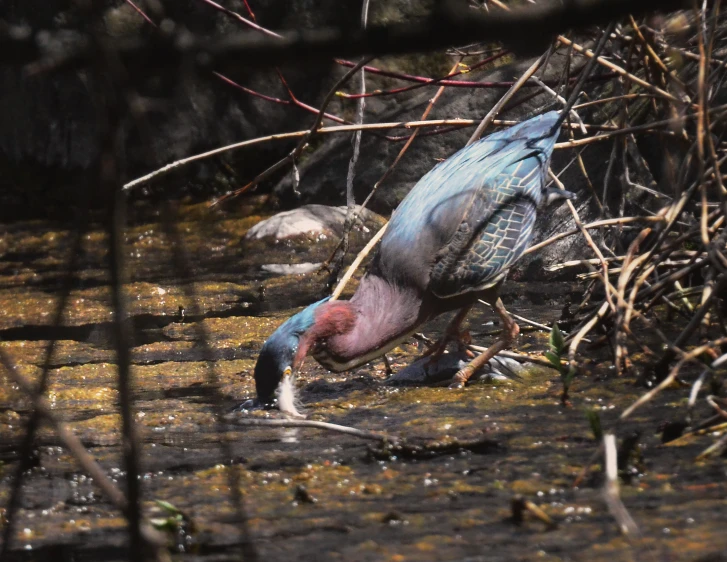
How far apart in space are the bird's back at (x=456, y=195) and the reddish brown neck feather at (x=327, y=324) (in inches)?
12.5

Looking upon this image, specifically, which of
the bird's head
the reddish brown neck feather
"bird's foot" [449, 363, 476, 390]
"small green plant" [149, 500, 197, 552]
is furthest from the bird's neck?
"small green plant" [149, 500, 197, 552]

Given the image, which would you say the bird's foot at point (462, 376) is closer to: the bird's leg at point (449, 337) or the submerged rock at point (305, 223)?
the bird's leg at point (449, 337)

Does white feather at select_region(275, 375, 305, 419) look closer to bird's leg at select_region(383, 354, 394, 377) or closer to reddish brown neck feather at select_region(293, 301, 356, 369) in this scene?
reddish brown neck feather at select_region(293, 301, 356, 369)

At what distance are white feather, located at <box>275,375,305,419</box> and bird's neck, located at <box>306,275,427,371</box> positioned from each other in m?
0.29

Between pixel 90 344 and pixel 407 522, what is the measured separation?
10.1 feet

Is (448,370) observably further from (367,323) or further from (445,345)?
(367,323)

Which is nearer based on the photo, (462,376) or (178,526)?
(178,526)

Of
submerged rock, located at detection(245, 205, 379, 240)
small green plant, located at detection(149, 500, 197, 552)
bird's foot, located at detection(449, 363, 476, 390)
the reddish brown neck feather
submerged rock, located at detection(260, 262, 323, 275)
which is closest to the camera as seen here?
small green plant, located at detection(149, 500, 197, 552)

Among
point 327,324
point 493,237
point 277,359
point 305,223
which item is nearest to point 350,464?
point 277,359

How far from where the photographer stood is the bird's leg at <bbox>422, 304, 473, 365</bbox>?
440 centimetres

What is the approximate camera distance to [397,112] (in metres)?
8.08

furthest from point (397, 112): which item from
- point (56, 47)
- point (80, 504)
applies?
point (56, 47)

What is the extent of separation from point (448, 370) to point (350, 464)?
1.28 m

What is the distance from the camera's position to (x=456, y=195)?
454 centimetres
